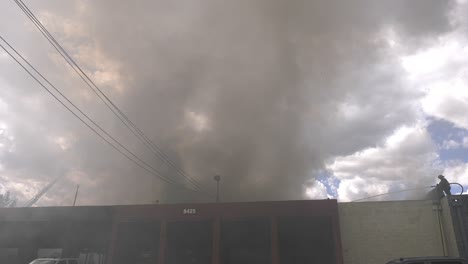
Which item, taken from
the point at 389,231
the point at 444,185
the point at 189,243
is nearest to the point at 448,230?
the point at 444,185

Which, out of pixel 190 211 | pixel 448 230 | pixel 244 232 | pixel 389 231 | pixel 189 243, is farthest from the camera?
pixel 190 211

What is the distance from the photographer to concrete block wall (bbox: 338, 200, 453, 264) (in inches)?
808

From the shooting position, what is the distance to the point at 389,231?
21031mm

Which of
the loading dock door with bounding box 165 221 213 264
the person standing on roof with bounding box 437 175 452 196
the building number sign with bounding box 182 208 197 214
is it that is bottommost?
the loading dock door with bounding box 165 221 213 264

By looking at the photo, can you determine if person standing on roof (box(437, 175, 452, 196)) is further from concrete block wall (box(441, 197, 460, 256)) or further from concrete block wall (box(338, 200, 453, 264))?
concrete block wall (box(338, 200, 453, 264))

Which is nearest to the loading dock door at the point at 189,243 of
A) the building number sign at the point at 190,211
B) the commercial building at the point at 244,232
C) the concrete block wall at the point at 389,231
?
the commercial building at the point at 244,232

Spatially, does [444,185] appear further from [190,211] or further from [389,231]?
[190,211]

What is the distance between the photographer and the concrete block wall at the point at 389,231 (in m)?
20.5

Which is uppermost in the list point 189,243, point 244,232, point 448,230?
point 244,232

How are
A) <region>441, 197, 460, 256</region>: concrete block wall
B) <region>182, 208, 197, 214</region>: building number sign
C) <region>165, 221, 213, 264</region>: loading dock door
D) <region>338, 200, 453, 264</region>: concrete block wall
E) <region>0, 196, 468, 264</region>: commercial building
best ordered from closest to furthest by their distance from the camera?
<region>441, 197, 460, 256</region>: concrete block wall < <region>338, 200, 453, 264</region>: concrete block wall < <region>0, 196, 468, 264</region>: commercial building < <region>165, 221, 213, 264</region>: loading dock door < <region>182, 208, 197, 214</region>: building number sign

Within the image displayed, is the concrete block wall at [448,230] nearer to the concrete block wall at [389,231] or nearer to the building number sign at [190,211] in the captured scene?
the concrete block wall at [389,231]

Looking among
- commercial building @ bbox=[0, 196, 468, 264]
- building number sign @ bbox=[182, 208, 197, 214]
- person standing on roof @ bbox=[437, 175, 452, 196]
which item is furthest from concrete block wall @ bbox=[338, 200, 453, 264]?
building number sign @ bbox=[182, 208, 197, 214]

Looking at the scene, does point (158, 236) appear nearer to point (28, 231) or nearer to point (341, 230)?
point (28, 231)

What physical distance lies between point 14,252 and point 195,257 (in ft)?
48.9
